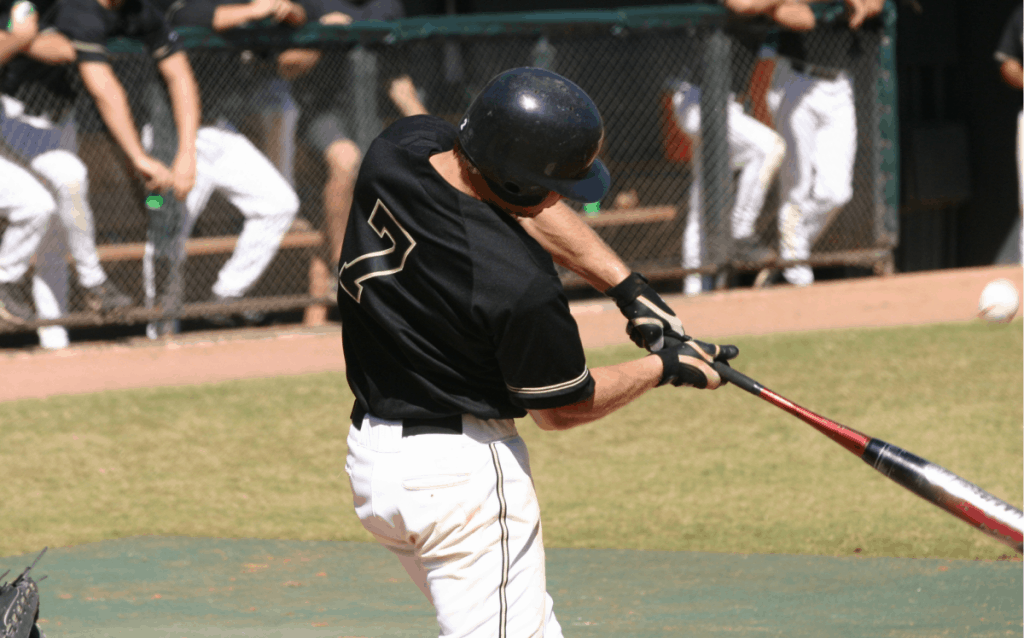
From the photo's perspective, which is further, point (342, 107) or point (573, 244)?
point (342, 107)

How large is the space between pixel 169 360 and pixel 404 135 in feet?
13.8

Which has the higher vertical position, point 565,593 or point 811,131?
point 811,131

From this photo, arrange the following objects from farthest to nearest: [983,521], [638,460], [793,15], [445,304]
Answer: [793,15] < [638,460] < [983,521] < [445,304]

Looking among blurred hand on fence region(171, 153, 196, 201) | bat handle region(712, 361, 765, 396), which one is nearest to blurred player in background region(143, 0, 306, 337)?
blurred hand on fence region(171, 153, 196, 201)

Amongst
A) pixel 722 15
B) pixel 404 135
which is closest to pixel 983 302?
pixel 722 15

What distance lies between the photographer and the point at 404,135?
2670 mm

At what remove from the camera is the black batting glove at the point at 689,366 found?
281 centimetres

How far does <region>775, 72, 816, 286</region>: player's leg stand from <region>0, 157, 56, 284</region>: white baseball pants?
13.6 ft

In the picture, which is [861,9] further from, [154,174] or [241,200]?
[154,174]

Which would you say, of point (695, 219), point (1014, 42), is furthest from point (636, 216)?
point (1014, 42)

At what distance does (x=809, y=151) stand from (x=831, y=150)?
16 cm

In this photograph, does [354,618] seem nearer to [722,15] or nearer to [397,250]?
[397,250]

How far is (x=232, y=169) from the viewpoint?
6.68 meters

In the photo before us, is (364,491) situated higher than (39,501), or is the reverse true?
(364,491)
